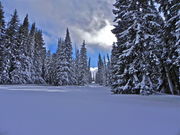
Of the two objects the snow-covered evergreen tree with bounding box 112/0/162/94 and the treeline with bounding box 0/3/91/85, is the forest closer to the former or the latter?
the snow-covered evergreen tree with bounding box 112/0/162/94

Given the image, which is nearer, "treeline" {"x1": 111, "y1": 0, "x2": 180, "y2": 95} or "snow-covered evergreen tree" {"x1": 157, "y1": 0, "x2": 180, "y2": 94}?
"snow-covered evergreen tree" {"x1": 157, "y1": 0, "x2": 180, "y2": 94}

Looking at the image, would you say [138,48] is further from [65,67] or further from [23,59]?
[23,59]

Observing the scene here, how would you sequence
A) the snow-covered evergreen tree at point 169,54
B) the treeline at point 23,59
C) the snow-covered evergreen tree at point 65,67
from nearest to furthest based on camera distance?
the snow-covered evergreen tree at point 169,54 → the treeline at point 23,59 → the snow-covered evergreen tree at point 65,67

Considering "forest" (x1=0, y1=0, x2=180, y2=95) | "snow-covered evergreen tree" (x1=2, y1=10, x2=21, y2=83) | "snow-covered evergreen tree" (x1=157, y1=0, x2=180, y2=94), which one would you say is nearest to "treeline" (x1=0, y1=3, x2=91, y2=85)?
"snow-covered evergreen tree" (x1=2, y1=10, x2=21, y2=83)

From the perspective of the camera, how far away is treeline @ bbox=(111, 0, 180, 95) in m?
12.3

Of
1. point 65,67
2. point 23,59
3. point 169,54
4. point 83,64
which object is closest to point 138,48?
point 169,54

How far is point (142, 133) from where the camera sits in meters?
3.32

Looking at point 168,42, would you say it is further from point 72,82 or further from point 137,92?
point 72,82

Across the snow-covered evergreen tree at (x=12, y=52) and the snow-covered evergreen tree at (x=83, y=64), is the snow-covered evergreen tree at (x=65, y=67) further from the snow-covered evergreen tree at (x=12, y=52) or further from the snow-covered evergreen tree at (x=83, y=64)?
the snow-covered evergreen tree at (x=12, y=52)

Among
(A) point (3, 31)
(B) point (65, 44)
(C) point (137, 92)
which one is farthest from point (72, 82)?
(C) point (137, 92)

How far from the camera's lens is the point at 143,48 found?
12.9 metres

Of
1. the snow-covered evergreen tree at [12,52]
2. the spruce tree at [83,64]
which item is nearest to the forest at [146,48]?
the snow-covered evergreen tree at [12,52]

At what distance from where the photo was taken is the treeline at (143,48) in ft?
40.3

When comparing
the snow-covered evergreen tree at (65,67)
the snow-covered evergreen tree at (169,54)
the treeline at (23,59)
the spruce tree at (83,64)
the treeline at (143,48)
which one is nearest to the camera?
the snow-covered evergreen tree at (169,54)
